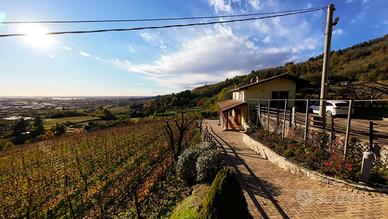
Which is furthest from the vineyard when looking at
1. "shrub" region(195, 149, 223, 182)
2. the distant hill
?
the distant hill

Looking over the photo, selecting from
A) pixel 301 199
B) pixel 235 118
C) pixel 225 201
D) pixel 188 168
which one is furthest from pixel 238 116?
pixel 225 201

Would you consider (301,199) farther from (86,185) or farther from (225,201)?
→ (86,185)

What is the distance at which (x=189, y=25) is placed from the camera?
7.51 metres

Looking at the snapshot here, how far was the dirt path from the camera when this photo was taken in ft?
20.7

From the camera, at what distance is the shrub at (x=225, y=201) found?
426cm

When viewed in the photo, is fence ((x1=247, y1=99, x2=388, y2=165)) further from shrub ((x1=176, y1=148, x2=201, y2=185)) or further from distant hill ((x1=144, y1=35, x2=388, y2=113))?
shrub ((x1=176, y1=148, x2=201, y2=185))

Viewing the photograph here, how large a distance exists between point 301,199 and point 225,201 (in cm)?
425

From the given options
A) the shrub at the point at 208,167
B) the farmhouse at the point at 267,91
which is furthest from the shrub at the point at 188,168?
the farmhouse at the point at 267,91

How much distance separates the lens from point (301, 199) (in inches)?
287

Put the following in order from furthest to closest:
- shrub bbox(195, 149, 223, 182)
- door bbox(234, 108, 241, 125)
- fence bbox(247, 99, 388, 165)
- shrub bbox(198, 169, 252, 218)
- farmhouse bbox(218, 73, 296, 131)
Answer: door bbox(234, 108, 241, 125), farmhouse bbox(218, 73, 296, 131), shrub bbox(195, 149, 223, 182), fence bbox(247, 99, 388, 165), shrub bbox(198, 169, 252, 218)

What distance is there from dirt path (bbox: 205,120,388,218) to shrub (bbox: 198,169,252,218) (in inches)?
94.6

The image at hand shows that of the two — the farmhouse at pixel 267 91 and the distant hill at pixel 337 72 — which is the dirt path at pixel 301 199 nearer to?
the farmhouse at pixel 267 91

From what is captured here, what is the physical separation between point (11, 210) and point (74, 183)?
3160 millimetres

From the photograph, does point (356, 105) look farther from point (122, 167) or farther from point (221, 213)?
point (221, 213)
